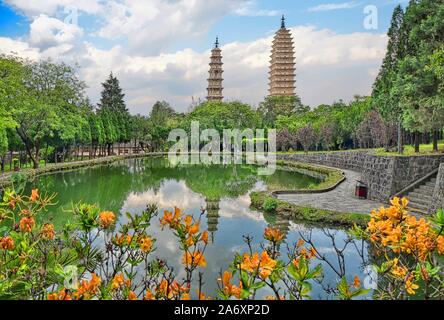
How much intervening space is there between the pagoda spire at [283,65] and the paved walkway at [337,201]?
42557 mm

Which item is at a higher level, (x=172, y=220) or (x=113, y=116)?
(x=113, y=116)

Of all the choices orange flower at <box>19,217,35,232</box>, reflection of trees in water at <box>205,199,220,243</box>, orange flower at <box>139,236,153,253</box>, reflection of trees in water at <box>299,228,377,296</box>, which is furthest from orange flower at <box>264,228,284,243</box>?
reflection of trees in water at <box>205,199,220,243</box>

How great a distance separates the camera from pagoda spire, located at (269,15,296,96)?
56531 millimetres

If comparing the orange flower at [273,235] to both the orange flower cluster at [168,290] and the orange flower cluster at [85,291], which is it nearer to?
the orange flower cluster at [168,290]

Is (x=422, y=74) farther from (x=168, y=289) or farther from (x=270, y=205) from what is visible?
(x=168, y=289)

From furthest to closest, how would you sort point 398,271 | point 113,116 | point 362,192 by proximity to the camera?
point 113,116
point 362,192
point 398,271

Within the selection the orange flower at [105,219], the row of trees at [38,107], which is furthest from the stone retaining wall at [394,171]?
the row of trees at [38,107]

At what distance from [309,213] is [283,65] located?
A: 161ft

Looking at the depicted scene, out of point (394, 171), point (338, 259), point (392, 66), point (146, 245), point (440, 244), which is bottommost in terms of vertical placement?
point (394, 171)

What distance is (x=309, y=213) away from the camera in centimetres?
1089

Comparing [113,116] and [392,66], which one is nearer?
[392,66]

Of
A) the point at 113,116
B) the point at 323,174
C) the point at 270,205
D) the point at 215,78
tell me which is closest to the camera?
the point at 270,205

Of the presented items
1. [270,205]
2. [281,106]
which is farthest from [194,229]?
[281,106]
